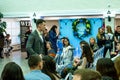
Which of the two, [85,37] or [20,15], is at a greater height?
[20,15]

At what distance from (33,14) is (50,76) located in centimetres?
1001

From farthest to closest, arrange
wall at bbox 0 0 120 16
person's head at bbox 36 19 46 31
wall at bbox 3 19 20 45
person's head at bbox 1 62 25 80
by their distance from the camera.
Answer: wall at bbox 3 19 20 45, wall at bbox 0 0 120 16, person's head at bbox 36 19 46 31, person's head at bbox 1 62 25 80

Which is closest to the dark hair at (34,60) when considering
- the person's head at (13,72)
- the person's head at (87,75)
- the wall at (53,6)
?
the person's head at (13,72)

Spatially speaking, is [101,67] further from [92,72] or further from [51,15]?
[51,15]

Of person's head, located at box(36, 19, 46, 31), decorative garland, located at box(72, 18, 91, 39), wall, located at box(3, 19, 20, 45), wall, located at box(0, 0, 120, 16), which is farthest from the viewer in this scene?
wall, located at box(3, 19, 20, 45)

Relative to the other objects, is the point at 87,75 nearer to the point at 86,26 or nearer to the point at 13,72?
the point at 13,72

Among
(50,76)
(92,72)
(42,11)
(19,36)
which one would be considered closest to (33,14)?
(42,11)

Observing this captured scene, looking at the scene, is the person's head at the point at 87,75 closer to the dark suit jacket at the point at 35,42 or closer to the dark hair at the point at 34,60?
the dark hair at the point at 34,60

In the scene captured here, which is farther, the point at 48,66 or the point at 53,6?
the point at 53,6

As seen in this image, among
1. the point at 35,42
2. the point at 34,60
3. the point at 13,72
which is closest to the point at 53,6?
the point at 35,42

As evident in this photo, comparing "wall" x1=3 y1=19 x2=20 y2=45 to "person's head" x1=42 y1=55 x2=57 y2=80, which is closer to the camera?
"person's head" x1=42 y1=55 x2=57 y2=80

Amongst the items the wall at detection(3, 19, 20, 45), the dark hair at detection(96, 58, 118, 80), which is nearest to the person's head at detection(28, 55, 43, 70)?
the dark hair at detection(96, 58, 118, 80)

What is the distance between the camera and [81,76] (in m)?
1.90

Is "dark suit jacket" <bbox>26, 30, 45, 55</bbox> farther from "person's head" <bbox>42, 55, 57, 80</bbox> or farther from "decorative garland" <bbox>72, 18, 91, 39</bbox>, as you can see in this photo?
"decorative garland" <bbox>72, 18, 91, 39</bbox>
